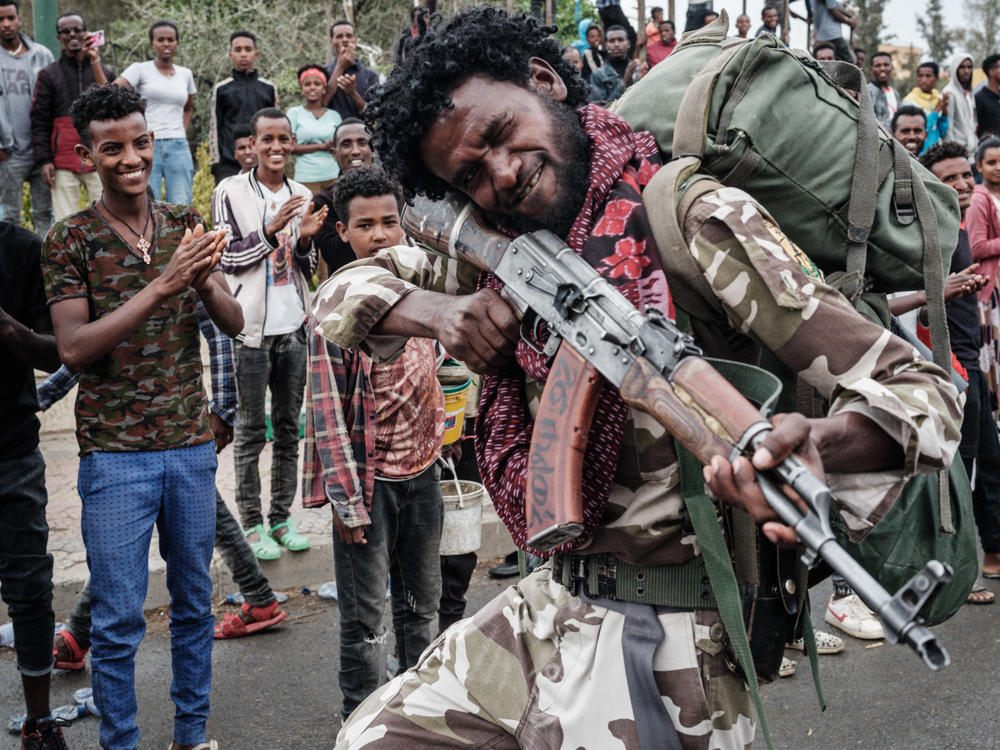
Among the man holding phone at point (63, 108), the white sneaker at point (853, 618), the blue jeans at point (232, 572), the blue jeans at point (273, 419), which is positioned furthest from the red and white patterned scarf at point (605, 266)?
the man holding phone at point (63, 108)

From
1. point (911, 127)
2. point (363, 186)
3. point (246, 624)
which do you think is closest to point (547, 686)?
point (363, 186)

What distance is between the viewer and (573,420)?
5.91ft

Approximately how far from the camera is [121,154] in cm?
359

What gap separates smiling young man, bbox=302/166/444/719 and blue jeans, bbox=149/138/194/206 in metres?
5.58

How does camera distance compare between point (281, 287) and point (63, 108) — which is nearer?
point (281, 287)

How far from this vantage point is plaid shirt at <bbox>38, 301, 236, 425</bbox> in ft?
12.8

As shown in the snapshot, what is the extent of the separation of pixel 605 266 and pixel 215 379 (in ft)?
8.93

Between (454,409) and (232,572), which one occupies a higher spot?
(454,409)

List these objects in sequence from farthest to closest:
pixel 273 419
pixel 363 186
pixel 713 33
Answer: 1. pixel 273 419
2. pixel 363 186
3. pixel 713 33

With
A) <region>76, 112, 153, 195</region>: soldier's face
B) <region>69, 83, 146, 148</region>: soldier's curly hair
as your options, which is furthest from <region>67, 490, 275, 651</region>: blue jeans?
<region>69, 83, 146, 148</region>: soldier's curly hair

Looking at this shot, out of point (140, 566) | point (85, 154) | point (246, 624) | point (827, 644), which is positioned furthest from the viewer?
point (246, 624)

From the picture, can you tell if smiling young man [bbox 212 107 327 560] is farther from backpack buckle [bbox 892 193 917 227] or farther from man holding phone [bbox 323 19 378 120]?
backpack buckle [bbox 892 193 917 227]

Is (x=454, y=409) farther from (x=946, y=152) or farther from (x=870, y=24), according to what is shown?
(x=870, y=24)

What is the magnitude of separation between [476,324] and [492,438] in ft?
0.90
